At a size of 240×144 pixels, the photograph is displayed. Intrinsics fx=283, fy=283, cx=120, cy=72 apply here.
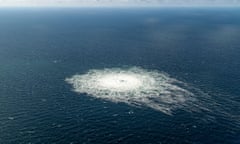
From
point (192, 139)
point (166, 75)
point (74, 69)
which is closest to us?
point (192, 139)

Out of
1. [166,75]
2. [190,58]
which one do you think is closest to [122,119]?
[166,75]

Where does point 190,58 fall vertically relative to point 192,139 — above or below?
above

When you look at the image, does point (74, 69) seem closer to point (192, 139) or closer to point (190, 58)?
point (190, 58)

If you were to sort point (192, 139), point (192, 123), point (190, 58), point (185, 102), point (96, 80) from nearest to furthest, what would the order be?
point (192, 139) → point (192, 123) → point (185, 102) → point (96, 80) → point (190, 58)

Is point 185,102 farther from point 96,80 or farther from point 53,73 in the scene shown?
point 53,73

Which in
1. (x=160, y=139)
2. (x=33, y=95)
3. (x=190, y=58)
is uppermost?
(x=190, y=58)

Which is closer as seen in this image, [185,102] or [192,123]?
[192,123]

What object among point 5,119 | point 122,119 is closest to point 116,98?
point 122,119
